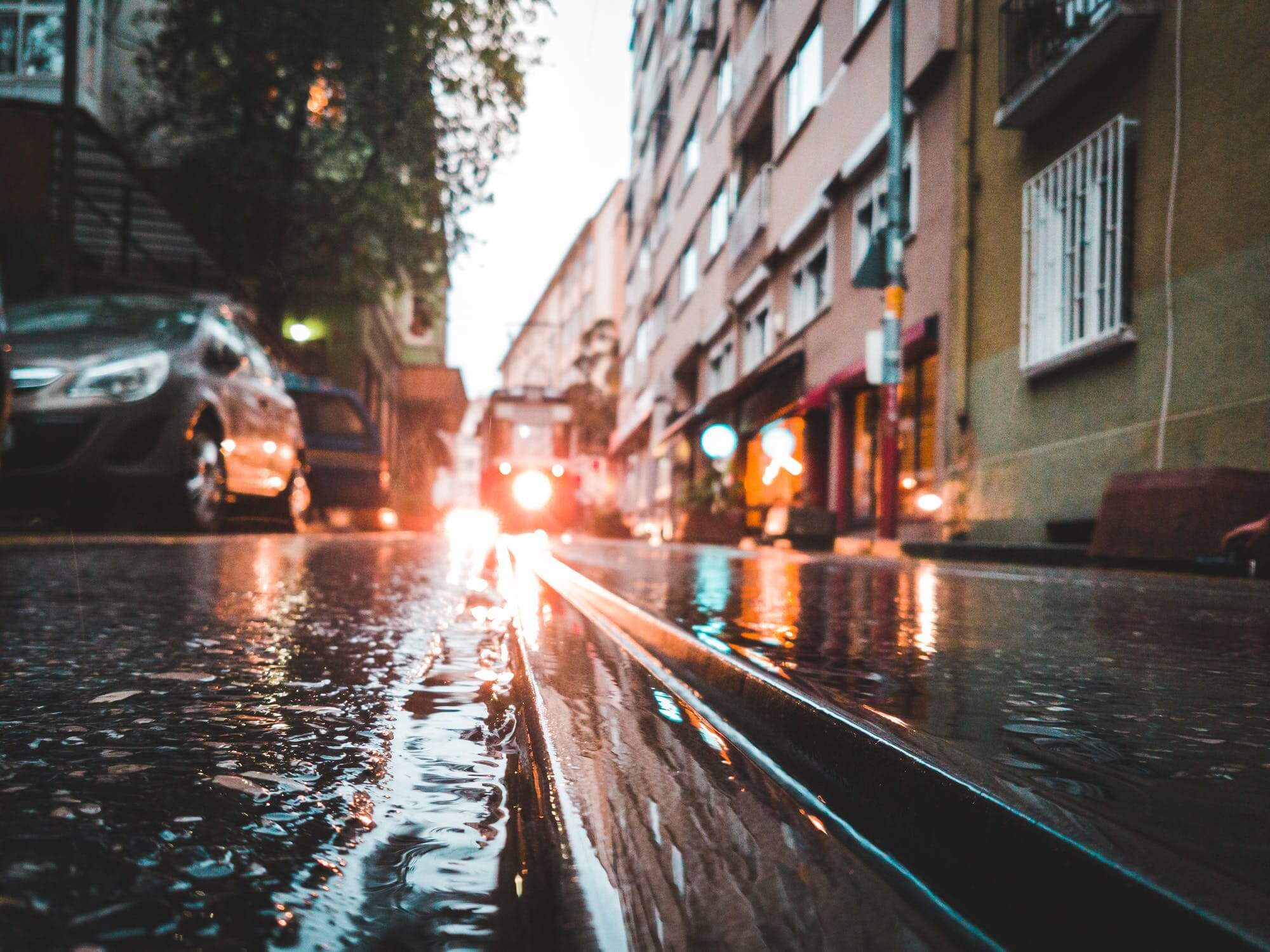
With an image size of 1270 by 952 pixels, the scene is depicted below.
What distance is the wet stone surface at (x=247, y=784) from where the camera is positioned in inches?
29.7

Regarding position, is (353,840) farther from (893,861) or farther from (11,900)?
(893,861)

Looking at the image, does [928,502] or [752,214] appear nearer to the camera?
[928,502]

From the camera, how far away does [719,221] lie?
81.0ft

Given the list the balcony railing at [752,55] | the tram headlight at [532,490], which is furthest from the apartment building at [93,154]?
the balcony railing at [752,55]

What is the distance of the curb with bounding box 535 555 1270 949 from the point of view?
0.69 meters

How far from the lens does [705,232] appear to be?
26.3m

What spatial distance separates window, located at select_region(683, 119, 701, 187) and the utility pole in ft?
55.4

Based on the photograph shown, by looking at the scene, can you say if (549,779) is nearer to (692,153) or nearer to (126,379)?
(126,379)

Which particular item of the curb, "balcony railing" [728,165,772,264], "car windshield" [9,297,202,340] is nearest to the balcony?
"car windshield" [9,297,202,340]

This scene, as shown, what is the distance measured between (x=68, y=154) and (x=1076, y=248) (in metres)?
10.8

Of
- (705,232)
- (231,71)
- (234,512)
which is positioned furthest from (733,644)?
(705,232)

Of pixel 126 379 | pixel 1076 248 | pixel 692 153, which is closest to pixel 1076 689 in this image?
pixel 126 379

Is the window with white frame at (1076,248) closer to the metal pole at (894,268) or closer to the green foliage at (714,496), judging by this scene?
the metal pole at (894,268)

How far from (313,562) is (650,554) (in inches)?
155
